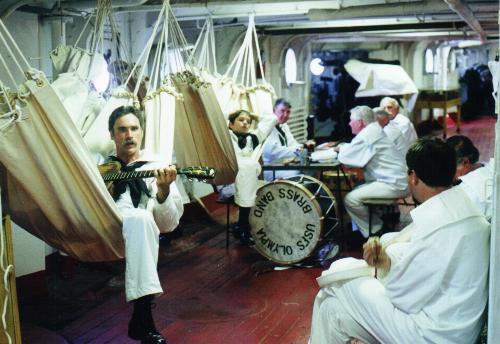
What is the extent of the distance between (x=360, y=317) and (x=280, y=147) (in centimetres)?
385

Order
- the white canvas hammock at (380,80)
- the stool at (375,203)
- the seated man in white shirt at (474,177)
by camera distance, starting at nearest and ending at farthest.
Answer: the seated man in white shirt at (474,177) < the stool at (375,203) < the white canvas hammock at (380,80)

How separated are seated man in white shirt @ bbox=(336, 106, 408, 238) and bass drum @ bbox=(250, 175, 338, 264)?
546mm

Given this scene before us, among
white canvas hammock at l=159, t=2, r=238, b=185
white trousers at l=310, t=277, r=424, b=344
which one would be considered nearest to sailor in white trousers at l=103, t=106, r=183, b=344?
white canvas hammock at l=159, t=2, r=238, b=185

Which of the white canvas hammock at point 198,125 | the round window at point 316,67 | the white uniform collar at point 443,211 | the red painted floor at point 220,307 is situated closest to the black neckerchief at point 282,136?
the red painted floor at point 220,307

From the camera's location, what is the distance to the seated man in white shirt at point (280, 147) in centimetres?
649

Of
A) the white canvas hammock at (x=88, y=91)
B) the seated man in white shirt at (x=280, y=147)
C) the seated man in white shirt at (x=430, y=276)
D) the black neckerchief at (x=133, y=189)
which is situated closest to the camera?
the seated man in white shirt at (x=430, y=276)

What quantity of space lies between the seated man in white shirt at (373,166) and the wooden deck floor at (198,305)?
909 mm

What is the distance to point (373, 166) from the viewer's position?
6.14 meters

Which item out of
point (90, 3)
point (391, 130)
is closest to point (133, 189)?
point (90, 3)

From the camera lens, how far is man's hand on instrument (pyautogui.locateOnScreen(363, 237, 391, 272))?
2.81 m

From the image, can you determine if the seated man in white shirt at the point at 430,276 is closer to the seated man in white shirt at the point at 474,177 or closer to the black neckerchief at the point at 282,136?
the seated man in white shirt at the point at 474,177

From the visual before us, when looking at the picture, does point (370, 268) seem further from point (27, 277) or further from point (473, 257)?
point (27, 277)

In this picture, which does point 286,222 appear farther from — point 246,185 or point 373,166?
point 373,166

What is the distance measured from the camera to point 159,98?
4473 millimetres
